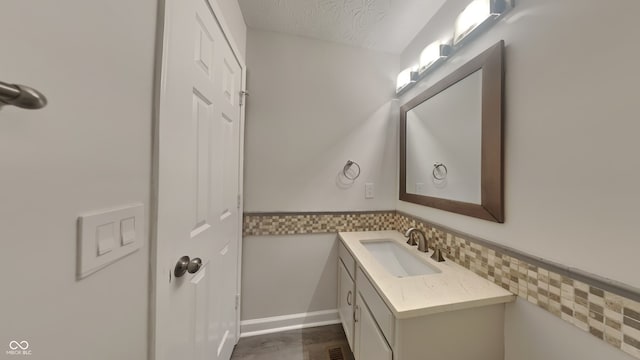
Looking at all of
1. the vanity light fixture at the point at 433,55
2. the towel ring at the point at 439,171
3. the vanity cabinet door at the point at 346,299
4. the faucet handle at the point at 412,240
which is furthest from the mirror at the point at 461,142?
Answer: the vanity cabinet door at the point at 346,299

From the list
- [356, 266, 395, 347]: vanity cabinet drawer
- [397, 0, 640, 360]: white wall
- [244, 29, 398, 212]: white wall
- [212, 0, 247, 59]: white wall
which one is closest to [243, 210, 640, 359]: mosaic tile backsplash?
[397, 0, 640, 360]: white wall

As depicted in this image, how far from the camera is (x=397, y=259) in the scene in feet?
4.83

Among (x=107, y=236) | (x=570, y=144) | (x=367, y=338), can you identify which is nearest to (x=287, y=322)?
(x=367, y=338)

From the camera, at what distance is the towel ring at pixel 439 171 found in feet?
4.25

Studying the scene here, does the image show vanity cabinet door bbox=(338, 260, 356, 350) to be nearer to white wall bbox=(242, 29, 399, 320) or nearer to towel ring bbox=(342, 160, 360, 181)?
white wall bbox=(242, 29, 399, 320)

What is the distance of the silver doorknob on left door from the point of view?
699 millimetres

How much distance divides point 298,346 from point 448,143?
169 centimetres

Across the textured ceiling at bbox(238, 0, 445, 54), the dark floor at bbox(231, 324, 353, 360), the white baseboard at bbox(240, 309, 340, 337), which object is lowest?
the dark floor at bbox(231, 324, 353, 360)

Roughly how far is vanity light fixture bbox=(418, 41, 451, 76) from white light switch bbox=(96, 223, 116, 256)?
65.6 inches

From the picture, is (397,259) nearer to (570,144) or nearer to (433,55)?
(570,144)

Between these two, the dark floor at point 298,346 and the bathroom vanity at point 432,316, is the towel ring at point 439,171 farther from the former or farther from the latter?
the dark floor at point 298,346

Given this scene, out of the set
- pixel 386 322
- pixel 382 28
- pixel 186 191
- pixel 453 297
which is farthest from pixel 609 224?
pixel 382 28

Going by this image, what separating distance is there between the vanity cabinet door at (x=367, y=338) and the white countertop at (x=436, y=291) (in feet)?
0.64

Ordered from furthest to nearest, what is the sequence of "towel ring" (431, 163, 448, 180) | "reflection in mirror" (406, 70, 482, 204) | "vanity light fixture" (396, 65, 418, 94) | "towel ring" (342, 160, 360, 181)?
"towel ring" (342, 160, 360, 181) → "vanity light fixture" (396, 65, 418, 94) → "towel ring" (431, 163, 448, 180) → "reflection in mirror" (406, 70, 482, 204)
